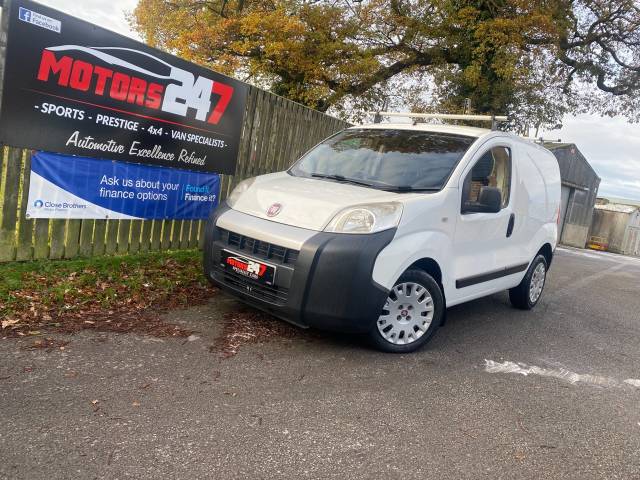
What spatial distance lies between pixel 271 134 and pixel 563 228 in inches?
892

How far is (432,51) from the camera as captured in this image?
1969 cm

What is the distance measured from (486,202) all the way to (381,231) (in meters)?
1.33

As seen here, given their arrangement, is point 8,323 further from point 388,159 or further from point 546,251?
point 546,251

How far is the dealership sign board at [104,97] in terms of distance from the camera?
16.5 ft

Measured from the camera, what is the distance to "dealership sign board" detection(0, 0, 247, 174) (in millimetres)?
5016

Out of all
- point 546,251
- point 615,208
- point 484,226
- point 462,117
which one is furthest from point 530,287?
point 615,208

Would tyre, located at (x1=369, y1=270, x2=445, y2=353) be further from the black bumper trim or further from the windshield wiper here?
the windshield wiper

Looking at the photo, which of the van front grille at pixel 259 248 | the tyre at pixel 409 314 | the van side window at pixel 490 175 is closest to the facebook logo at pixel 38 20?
the van front grille at pixel 259 248

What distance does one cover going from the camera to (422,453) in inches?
118

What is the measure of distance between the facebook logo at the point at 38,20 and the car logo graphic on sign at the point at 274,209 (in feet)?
9.24

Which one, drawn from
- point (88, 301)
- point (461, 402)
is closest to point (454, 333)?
point (461, 402)

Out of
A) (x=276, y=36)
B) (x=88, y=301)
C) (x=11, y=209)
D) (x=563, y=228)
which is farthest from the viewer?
(x=563, y=228)

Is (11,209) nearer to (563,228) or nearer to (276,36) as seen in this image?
(276,36)

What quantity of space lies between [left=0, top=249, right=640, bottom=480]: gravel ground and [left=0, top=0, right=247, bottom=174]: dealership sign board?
2235 millimetres
